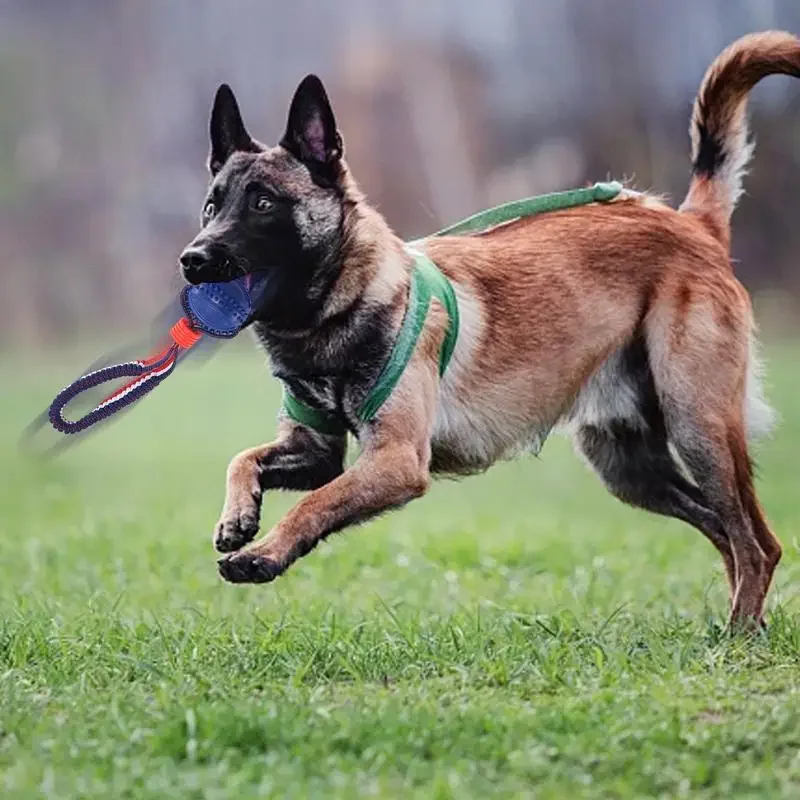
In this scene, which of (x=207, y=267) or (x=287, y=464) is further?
(x=287, y=464)

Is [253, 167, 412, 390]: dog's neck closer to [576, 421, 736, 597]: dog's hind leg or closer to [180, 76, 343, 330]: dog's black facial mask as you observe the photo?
[180, 76, 343, 330]: dog's black facial mask

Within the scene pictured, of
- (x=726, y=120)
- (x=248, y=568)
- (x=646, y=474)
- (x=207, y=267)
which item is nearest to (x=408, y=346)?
(x=207, y=267)

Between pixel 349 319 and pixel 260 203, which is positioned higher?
pixel 260 203

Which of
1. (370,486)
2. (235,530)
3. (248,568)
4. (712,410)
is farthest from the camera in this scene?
(712,410)

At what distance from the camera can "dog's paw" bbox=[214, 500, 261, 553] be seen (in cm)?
504

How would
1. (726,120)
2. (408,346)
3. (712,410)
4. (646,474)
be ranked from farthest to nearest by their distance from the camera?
(726,120) < (646,474) < (712,410) < (408,346)

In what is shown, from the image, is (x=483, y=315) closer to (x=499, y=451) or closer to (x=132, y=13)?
(x=499, y=451)

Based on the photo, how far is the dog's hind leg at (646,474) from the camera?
6.33 meters

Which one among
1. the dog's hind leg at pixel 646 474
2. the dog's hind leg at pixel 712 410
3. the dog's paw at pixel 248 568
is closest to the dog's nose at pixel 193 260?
the dog's paw at pixel 248 568

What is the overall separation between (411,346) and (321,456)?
0.53 m

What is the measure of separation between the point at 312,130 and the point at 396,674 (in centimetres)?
186

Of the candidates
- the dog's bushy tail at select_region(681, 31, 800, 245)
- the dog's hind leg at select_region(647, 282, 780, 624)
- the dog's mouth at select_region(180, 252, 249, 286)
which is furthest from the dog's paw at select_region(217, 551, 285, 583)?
the dog's bushy tail at select_region(681, 31, 800, 245)

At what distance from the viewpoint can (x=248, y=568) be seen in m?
4.78

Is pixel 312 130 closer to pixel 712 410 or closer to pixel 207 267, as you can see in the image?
pixel 207 267
